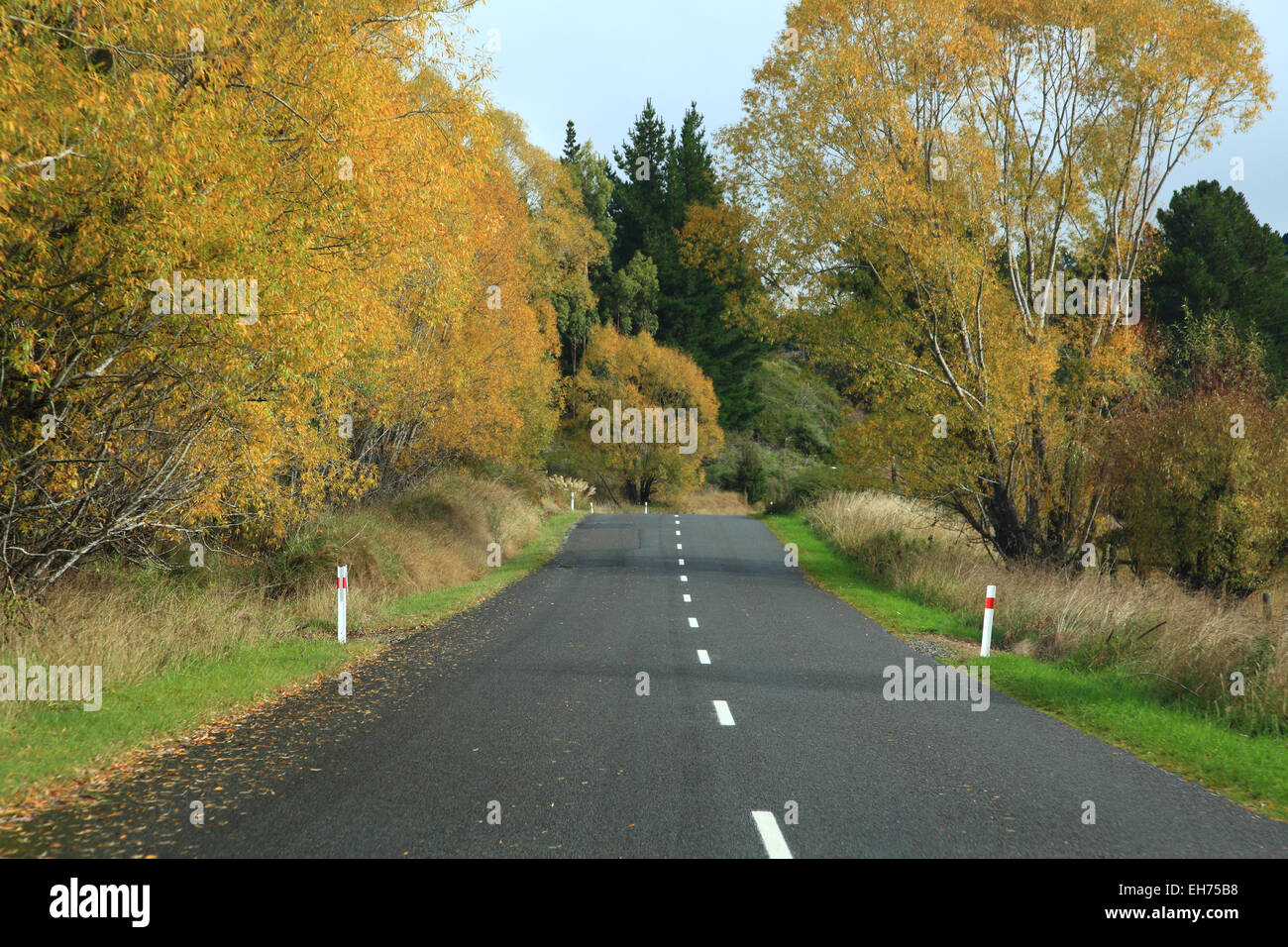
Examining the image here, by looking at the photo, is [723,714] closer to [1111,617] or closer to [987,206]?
[1111,617]

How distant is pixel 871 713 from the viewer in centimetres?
973

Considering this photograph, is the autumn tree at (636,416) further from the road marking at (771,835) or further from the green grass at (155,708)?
the road marking at (771,835)

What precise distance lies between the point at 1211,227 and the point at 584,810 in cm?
4939

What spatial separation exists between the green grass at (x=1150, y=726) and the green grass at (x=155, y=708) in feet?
27.8

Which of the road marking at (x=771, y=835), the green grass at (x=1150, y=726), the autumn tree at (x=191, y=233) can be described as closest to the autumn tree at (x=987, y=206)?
the green grass at (x=1150, y=726)

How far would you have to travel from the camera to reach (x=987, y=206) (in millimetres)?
22234

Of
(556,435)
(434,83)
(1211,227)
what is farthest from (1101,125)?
(556,435)

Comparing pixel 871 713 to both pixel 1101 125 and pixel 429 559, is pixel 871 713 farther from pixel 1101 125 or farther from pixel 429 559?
pixel 1101 125

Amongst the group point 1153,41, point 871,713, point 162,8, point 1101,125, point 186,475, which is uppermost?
point 1153,41

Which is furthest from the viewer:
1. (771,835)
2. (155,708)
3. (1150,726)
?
(1150,726)

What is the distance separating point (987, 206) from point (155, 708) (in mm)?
20218

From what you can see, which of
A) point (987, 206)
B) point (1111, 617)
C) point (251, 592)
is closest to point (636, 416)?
point (987, 206)

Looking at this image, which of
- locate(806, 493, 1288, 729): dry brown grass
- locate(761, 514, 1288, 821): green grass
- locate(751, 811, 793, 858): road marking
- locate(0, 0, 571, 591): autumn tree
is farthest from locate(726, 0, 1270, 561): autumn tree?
locate(751, 811, 793, 858): road marking

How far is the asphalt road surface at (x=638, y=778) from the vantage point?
5.74 metres
